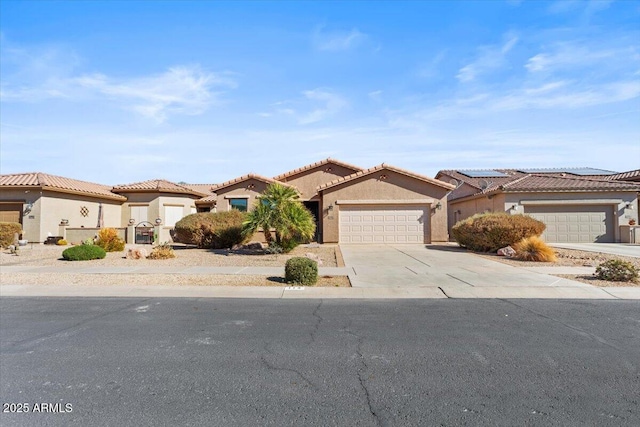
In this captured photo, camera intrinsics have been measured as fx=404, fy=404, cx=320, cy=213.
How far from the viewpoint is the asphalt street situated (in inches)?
149

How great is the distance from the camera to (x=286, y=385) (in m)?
4.40

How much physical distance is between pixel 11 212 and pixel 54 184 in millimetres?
2750

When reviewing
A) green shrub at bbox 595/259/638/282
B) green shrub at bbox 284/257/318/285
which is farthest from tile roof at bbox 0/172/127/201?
green shrub at bbox 595/259/638/282

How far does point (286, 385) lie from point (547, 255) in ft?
44.4

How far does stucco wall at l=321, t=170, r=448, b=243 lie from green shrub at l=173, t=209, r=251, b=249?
5393 millimetres

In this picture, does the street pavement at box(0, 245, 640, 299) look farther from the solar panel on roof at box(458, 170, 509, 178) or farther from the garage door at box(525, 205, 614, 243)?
the solar panel on roof at box(458, 170, 509, 178)

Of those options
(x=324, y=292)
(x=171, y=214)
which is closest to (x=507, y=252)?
(x=324, y=292)

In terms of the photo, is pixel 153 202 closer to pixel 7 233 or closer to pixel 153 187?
pixel 153 187

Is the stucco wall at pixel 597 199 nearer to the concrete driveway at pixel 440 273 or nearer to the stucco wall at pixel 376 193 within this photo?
the stucco wall at pixel 376 193

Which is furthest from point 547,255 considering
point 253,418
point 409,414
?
point 253,418

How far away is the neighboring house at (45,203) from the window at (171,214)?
3.98 m

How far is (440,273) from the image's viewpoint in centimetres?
1227

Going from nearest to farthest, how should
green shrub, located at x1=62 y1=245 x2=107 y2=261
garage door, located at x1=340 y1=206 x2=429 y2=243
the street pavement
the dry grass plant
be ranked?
the street pavement < the dry grass plant < green shrub, located at x1=62 y1=245 x2=107 y2=261 < garage door, located at x1=340 y1=206 x2=429 y2=243

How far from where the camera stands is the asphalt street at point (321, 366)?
3.79 metres
